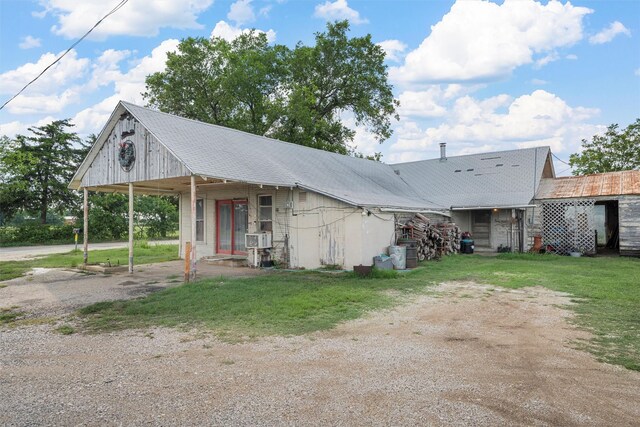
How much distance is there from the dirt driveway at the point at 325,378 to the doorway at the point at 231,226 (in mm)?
8848

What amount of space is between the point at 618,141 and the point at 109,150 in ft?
116

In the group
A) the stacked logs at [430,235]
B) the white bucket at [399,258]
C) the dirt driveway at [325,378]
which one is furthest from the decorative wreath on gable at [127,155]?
the stacked logs at [430,235]

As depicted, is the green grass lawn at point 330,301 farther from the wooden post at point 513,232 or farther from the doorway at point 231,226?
the wooden post at point 513,232

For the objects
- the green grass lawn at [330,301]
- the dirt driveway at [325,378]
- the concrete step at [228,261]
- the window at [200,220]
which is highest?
the window at [200,220]

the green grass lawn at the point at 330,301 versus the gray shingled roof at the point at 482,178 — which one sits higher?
the gray shingled roof at the point at 482,178

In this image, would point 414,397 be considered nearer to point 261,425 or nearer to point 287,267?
point 261,425

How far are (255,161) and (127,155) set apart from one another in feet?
13.2

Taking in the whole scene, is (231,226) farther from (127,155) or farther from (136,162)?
(127,155)

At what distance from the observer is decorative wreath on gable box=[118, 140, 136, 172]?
1267 centimetres

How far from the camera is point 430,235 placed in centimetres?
1605

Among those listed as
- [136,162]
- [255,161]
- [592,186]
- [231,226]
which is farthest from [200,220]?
[592,186]

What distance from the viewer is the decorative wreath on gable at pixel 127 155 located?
12.7 metres

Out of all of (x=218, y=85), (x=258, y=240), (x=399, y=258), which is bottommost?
(x=399, y=258)

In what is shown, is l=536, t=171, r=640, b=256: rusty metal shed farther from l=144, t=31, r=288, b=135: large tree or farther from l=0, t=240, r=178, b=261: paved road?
l=0, t=240, r=178, b=261: paved road
